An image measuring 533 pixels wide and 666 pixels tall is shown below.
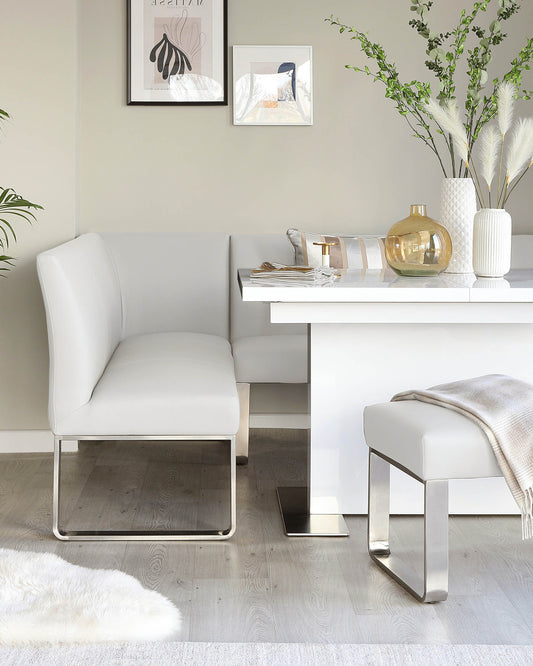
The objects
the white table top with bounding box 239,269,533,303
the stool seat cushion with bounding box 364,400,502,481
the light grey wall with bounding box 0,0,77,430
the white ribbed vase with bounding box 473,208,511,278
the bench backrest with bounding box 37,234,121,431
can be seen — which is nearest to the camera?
the stool seat cushion with bounding box 364,400,502,481

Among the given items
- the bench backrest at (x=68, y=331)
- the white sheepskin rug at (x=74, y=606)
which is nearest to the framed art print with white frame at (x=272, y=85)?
the bench backrest at (x=68, y=331)

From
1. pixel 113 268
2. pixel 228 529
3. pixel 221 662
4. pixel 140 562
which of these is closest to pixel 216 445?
pixel 113 268

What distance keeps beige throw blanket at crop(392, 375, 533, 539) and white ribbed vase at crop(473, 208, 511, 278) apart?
0.56 m

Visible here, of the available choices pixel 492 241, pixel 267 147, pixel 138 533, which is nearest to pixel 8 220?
pixel 267 147

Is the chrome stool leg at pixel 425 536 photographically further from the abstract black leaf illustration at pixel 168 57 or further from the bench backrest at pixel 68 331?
the abstract black leaf illustration at pixel 168 57

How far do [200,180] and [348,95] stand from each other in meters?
0.79

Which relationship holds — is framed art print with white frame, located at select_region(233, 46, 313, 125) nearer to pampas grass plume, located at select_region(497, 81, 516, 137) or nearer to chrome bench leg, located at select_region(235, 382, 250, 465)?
chrome bench leg, located at select_region(235, 382, 250, 465)

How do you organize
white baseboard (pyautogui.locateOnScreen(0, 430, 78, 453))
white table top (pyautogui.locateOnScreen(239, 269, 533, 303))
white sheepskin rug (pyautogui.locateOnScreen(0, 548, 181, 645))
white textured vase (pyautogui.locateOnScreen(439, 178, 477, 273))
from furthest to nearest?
white baseboard (pyautogui.locateOnScreen(0, 430, 78, 453)), white textured vase (pyautogui.locateOnScreen(439, 178, 477, 273)), white table top (pyautogui.locateOnScreen(239, 269, 533, 303)), white sheepskin rug (pyautogui.locateOnScreen(0, 548, 181, 645))

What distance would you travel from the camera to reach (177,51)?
4020mm

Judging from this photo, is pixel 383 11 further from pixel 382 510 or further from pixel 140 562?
pixel 140 562

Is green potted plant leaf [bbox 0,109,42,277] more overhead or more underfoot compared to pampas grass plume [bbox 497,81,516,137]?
more underfoot

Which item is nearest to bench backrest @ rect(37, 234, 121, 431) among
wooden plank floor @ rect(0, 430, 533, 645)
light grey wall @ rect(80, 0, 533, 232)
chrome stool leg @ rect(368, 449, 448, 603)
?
wooden plank floor @ rect(0, 430, 533, 645)

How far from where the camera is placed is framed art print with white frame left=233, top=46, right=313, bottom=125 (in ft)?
13.3

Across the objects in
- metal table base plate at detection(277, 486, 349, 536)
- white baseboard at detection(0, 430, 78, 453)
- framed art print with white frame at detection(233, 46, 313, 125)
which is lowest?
metal table base plate at detection(277, 486, 349, 536)
